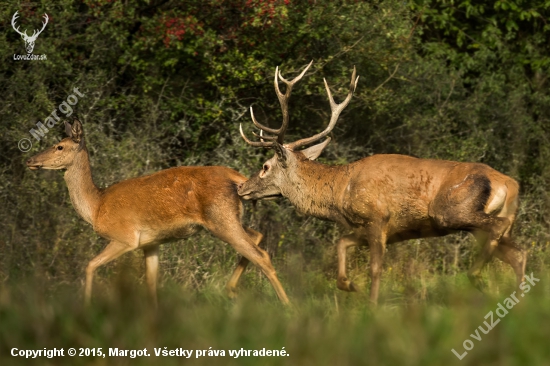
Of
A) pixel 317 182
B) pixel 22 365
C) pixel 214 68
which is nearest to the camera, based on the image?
pixel 22 365

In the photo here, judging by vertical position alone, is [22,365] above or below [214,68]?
above

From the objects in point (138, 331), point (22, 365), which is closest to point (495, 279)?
point (138, 331)

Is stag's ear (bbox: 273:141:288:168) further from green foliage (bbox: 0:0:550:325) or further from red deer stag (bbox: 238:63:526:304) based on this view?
green foliage (bbox: 0:0:550:325)

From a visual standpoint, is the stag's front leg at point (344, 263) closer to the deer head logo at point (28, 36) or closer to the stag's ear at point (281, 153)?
the stag's ear at point (281, 153)

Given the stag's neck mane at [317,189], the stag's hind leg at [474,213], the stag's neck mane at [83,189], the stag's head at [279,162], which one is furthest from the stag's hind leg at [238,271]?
the stag's hind leg at [474,213]

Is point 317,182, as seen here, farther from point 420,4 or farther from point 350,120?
point 420,4

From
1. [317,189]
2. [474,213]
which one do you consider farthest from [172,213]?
[474,213]

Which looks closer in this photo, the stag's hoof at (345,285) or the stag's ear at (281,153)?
the stag's hoof at (345,285)

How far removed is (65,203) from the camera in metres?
10.0

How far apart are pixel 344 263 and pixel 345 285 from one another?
0.89 ft

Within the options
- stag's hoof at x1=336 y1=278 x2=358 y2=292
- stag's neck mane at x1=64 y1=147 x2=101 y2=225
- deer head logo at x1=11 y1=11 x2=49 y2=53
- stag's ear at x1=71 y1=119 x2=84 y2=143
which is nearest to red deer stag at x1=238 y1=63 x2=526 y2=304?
stag's hoof at x1=336 y1=278 x2=358 y2=292

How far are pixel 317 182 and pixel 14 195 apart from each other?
136 inches

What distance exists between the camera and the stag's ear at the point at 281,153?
870 cm

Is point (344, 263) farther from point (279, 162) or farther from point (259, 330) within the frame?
point (259, 330)
